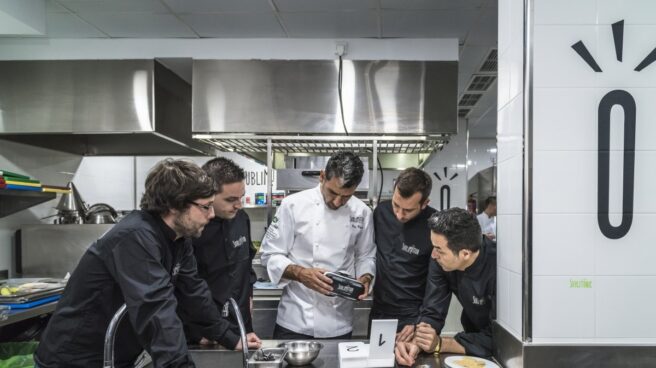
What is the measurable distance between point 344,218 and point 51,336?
1.30 meters

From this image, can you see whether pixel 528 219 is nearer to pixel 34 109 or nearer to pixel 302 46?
pixel 302 46

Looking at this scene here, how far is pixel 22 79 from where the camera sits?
3.33 meters

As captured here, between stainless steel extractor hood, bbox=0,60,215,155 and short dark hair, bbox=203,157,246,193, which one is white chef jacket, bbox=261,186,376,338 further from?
stainless steel extractor hood, bbox=0,60,215,155

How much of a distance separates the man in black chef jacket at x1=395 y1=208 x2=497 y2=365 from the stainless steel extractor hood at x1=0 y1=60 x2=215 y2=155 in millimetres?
2490

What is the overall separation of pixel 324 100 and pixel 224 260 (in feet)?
5.40

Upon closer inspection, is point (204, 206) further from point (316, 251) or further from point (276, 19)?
point (276, 19)

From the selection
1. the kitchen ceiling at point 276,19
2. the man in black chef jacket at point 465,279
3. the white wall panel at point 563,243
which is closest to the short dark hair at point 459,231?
the man in black chef jacket at point 465,279

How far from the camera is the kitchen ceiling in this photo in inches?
111

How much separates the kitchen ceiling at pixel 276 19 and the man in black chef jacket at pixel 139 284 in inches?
72.9

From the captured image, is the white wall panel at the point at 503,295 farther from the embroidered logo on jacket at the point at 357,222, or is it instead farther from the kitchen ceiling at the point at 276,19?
the kitchen ceiling at the point at 276,19

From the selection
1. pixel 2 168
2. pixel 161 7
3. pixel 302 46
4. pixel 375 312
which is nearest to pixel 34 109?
pixel 2 168

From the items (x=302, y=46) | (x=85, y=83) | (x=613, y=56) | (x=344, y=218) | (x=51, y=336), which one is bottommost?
(x=51, y=336)

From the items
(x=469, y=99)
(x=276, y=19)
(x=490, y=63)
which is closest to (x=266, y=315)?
(x=276, y=19)

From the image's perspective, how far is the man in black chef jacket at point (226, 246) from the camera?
6.30 feet
